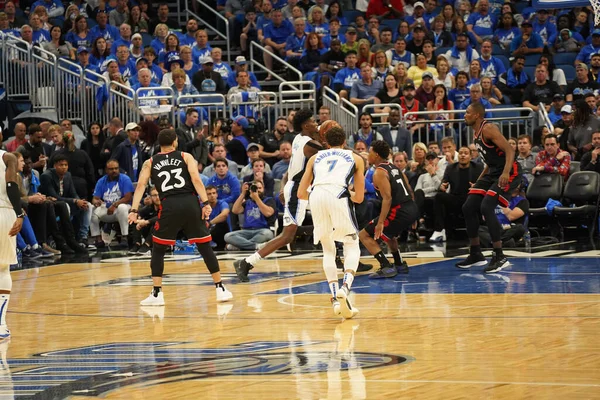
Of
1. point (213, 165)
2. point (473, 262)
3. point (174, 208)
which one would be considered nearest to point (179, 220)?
point (174, 208)

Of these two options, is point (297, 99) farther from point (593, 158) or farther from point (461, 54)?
point (593, 158)

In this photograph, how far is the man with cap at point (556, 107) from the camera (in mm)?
20062

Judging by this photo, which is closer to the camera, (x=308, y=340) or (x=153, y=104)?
(x=308, y=340)

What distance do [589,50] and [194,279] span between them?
10.6 metres

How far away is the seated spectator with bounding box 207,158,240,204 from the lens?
749 inches

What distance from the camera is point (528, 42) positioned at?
22938 mm

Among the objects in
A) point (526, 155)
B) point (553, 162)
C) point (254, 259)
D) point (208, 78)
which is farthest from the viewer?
point (208, 78)

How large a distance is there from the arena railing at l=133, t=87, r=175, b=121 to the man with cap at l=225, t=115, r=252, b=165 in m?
1.15

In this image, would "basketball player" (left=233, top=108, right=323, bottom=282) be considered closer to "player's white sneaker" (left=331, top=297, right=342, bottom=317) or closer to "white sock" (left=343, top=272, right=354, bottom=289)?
"white sock" (left=343, top=272, right=354, bottom=289)

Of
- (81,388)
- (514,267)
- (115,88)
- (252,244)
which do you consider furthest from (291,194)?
(115,88)

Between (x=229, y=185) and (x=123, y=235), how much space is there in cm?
230

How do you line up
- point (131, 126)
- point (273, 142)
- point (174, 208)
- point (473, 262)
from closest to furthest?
point (174, 208) → point (473, 262) → point (131, 126) → point (273, 142)

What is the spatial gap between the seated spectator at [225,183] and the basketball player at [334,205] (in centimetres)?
805

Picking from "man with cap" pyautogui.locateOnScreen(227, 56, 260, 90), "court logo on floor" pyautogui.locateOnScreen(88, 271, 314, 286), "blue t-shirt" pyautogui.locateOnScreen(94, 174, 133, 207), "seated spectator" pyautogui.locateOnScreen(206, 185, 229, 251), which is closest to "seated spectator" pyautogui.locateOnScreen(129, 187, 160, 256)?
"blue t-shirt" pyautogui.locateOnScreen(94, 174, 133, 207)
